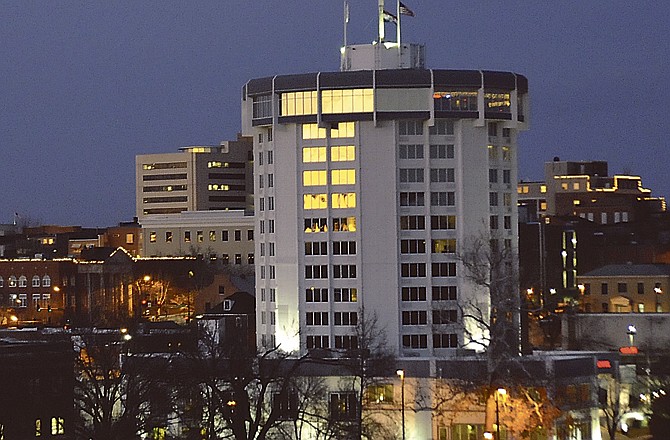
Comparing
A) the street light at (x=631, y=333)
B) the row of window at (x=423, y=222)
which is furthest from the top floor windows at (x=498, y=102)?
the street light at (x=631, y=333)

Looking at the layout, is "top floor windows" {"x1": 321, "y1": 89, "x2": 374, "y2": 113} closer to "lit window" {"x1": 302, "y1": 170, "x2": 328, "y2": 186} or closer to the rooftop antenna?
"lit window" {"x1": 302, "y1": 170, "x2": 328, "y2": 186}

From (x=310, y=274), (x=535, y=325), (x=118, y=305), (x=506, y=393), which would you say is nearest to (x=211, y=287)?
(x=118, y=305)

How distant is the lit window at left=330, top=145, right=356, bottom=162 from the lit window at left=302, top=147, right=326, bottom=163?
673 millimetres

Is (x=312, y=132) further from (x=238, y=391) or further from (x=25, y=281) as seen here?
(x=25, y=281)

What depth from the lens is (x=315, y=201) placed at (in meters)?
117

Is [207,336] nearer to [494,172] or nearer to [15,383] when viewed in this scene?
[15,383]

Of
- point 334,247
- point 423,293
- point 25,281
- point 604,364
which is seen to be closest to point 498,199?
point 423,293

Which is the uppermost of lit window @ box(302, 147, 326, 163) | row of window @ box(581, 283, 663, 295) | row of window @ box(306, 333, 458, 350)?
lit window @ box(302, 147, 326, 163)

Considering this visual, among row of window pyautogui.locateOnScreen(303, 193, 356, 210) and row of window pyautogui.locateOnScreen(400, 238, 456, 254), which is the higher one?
row of window pyautogui.locateOnScreen(303, 193, 356, 210)

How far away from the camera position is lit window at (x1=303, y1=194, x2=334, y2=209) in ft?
382

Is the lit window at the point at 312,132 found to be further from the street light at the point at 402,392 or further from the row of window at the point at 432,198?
the street light at the point at 402,392

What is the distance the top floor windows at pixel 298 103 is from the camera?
380 feet

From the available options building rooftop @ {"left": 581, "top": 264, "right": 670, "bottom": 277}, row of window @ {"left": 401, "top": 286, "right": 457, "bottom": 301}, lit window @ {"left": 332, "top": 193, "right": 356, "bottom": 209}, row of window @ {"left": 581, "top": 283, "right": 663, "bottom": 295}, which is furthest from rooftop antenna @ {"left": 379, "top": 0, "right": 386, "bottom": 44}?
building rooftop @ {"left": 581, "top": 264, "right": 670, "bottom": 277}

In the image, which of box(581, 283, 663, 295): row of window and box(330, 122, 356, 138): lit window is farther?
box(581, 283, 663, 295): row of window
